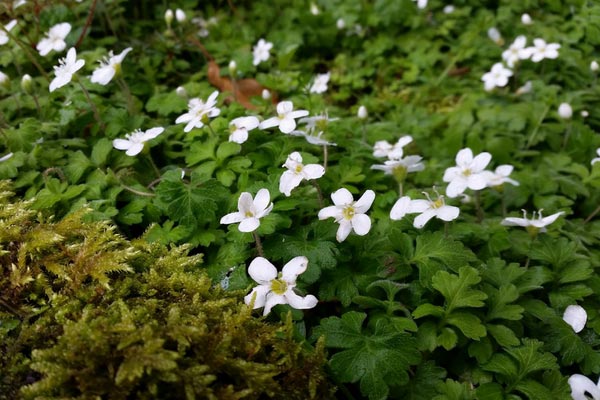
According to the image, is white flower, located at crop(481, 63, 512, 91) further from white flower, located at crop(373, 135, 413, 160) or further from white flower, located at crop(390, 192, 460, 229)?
white flower, located at crop(390, 192, 460, 229)

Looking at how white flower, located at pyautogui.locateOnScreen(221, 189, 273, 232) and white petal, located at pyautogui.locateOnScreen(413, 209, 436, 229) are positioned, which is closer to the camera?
Result: white flower, located at pyautogui.locateOnScreen(221, 189, 273, 232)

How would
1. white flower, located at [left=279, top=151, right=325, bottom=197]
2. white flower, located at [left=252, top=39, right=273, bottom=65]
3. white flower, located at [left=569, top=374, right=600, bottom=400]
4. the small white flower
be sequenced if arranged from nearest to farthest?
white flower, located at [left=569, top=374, right=600, bottom=400]
white flower, located at [left=279, top=151, right=325, bottom=197]
white flower, located at [left=252, top=39, right=273, bottom=65]
the small white flower

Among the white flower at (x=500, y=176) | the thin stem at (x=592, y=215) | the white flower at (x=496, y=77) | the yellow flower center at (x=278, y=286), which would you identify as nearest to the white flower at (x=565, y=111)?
the white flower at (x=496, y=77)

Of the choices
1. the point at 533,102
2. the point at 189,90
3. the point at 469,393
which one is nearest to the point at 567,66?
the point at 533,102

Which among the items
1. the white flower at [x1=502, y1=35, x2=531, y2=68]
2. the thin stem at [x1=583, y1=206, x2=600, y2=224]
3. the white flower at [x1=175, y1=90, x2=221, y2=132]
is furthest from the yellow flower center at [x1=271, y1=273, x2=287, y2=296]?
the white flower at [x1=502, y1=35, x2=531, y2=68]

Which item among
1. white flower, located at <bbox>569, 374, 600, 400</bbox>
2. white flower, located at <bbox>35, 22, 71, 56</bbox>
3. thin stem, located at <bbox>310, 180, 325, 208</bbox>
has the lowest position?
white flower, located at <bbox>569, 374, 600, 400</bbox>

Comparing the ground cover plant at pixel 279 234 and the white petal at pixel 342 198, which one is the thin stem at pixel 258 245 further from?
the white petal at pixel 342 198

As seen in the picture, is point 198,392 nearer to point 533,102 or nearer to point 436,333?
point 436,333

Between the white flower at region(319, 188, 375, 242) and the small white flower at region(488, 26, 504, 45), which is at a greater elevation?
the white flower at region(319, 188, 375, 242)
